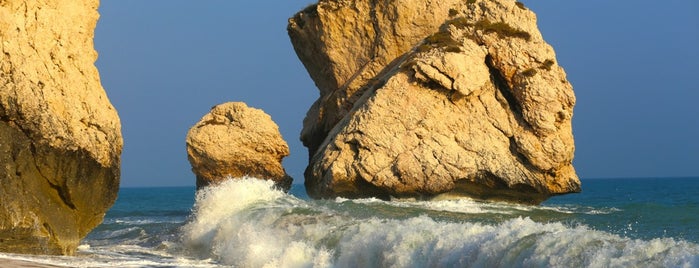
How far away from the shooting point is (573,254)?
11016 millimetres

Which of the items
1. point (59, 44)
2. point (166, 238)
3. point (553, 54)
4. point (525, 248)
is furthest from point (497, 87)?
point (525, 248)

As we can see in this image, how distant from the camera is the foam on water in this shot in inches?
428

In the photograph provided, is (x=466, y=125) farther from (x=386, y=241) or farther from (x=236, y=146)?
(x=386, y=241)

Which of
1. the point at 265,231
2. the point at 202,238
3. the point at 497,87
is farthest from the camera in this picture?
the point at 497,87

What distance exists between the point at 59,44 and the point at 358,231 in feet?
17.6

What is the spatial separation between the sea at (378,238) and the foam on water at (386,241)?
0.05 feet

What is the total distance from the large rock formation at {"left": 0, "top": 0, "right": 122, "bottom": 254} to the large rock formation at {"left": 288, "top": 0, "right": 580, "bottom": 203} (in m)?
14.4

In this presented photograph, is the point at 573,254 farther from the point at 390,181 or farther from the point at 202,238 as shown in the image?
the point at 390,181

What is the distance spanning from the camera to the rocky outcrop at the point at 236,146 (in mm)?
32969

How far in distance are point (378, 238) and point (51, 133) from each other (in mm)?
4882

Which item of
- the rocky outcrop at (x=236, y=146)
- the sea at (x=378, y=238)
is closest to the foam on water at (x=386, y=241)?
the sea at (x=378, y=238)

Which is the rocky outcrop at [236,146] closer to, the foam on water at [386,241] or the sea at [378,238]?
the sea at [378,238]

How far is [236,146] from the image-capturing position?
33219 millimetres

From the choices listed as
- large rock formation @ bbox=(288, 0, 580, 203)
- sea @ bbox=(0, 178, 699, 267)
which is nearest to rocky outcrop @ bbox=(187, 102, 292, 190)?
large rock formation @ bbox=(288, 0, 580, 203)
